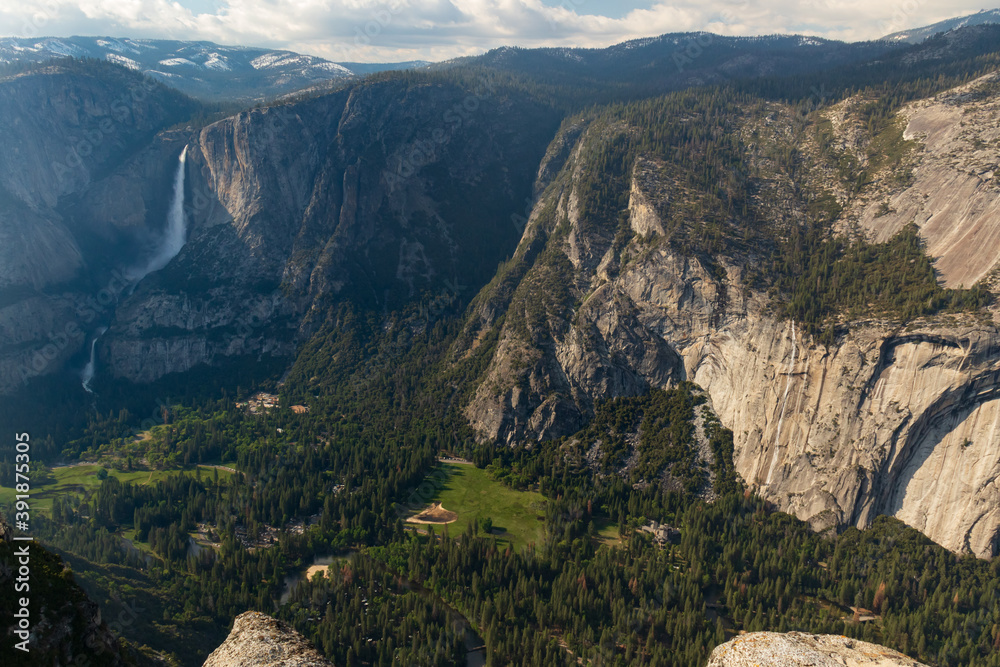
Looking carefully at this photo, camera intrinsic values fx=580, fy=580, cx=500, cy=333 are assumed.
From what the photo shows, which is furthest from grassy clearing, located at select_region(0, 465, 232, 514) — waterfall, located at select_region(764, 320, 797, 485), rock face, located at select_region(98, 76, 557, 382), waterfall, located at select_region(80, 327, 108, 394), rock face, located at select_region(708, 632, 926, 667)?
rock face, located at select_region(708, 632, 926, 667)

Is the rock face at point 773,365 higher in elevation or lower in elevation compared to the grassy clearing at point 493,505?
higher

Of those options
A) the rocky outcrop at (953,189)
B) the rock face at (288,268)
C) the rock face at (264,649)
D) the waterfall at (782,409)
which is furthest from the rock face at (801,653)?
the rock face at (288,268)

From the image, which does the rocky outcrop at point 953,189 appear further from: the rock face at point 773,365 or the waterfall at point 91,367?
the waterfall at point 91,367

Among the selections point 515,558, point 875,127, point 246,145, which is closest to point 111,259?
point 246,145

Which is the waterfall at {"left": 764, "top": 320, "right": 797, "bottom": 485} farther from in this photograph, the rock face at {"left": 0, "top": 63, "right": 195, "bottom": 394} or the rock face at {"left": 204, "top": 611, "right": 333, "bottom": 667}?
the rock face at {"left": 0, "top": 63, "right": 195, "bottom": 394}

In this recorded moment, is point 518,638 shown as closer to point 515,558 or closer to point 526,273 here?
point 515,558

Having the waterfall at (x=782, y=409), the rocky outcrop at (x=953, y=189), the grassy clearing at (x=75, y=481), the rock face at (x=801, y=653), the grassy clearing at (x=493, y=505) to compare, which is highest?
the rocky outcrop at (x=953, y=189)

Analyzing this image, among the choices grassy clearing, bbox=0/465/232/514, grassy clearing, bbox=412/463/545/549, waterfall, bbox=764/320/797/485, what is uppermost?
waterfall, bbox=764/320/797/485
